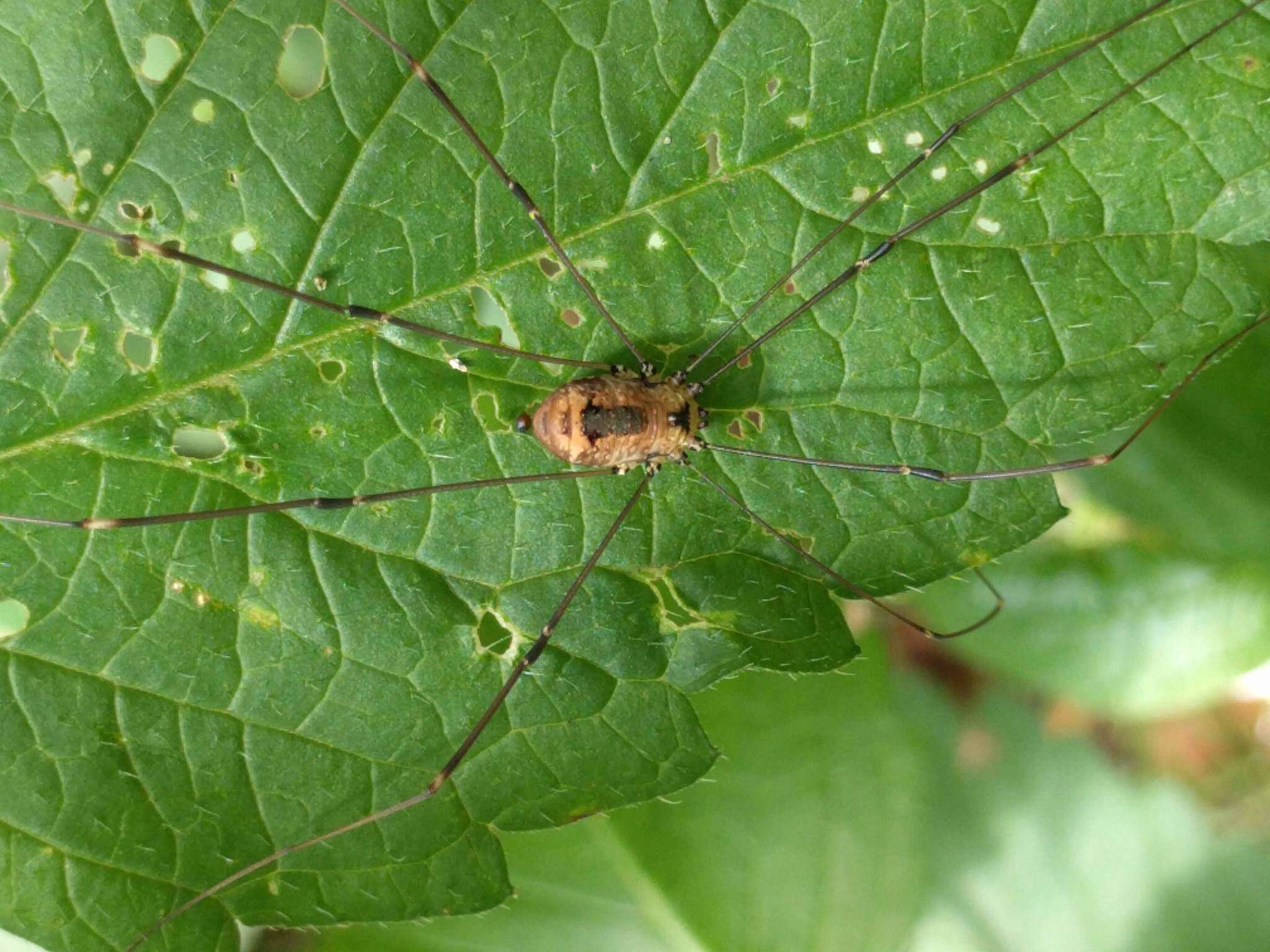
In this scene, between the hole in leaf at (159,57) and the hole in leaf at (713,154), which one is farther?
the hole in leaf at (713,154)

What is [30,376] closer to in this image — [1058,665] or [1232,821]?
[1058,665]

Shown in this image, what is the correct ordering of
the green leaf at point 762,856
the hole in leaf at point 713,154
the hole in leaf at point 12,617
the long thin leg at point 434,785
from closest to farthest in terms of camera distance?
the hole in leaf at point 12,617
the long thin leg at point 434,785
the hole in leaf at point 713,154
the green leaf at point 762,856

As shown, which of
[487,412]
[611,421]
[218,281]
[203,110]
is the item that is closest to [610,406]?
[611,421]

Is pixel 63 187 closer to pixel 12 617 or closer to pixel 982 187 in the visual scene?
pixel 12 617

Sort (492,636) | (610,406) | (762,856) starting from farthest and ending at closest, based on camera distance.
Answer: (762,856)
(610,406)
(492,636)

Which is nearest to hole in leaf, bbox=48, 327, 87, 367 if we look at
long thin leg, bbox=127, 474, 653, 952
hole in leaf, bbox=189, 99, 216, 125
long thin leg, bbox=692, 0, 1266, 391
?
hole in leaf, bbox=189, 99, 216, 125

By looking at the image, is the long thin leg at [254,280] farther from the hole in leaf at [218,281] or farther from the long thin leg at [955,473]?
the long thin leg at [955,473]

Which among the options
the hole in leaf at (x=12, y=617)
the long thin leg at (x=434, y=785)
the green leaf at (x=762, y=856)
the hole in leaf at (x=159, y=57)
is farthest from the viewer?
the green leaf at (x=762, y=856)

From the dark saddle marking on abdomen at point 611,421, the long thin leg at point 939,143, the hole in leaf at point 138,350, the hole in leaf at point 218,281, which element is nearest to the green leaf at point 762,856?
the dark saddle marking on abdomen at point 611,421
